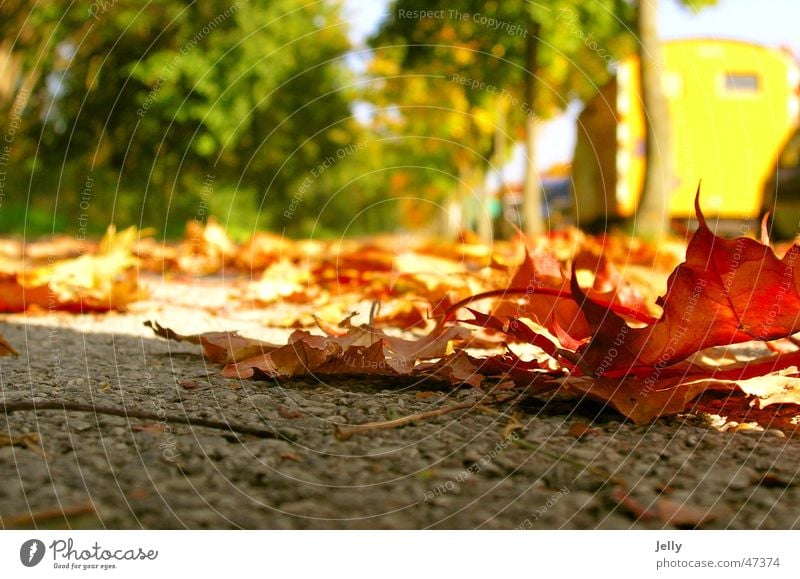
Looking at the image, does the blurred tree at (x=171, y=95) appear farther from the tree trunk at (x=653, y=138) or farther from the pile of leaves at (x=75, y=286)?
the pile of leaves at (x=75, y=286)

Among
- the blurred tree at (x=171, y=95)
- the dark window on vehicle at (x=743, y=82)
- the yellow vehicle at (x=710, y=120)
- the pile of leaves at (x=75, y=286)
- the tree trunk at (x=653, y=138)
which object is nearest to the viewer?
the pile of leaves at (x=75, y=286)

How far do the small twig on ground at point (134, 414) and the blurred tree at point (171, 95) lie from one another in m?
6.59

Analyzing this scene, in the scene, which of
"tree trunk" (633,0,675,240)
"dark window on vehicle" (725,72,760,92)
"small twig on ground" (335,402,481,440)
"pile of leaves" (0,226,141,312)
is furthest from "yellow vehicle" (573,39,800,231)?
"small twig on ground" (335,402,481,440)

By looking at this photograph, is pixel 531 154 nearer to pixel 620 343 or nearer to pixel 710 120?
pixel 710 120

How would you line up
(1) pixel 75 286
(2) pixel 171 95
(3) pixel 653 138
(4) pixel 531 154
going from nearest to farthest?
1. (1) pixel 75 286
2. (3) pixel 653 138
3. (4) pixel 531 154
4. (2) pixel 171 95

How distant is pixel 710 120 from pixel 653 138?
2542mm

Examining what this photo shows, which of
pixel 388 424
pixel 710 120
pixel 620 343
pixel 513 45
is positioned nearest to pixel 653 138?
pixel 513 45

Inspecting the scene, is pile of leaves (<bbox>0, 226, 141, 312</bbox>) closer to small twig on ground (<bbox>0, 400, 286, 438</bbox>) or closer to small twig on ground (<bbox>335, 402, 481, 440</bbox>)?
small twig on ground (<bbox>0, 400, 286, 438</bbox>)

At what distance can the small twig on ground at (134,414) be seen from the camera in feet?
3.83

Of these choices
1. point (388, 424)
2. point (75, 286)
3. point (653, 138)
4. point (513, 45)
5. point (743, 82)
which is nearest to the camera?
point (388, 424)

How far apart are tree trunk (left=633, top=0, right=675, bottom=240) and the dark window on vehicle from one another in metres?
2.37

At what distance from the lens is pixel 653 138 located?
7273 mm

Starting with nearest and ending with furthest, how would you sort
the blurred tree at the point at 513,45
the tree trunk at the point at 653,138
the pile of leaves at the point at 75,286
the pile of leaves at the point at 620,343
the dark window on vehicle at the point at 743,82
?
the pile of leaves at the point at 620,343 → the pile of leaves at the point at 75,286 → the tree trunk at the point at 653,138 → the blurred tree at the point at 513,45 → the dark window on vehicle at the point at 743,82

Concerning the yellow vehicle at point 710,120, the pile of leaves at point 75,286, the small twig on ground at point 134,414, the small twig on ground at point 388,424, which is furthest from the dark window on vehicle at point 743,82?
the small twig on ground at point 134,414
